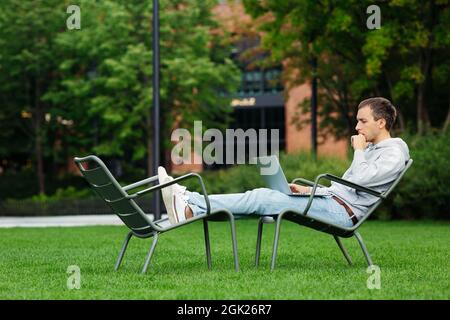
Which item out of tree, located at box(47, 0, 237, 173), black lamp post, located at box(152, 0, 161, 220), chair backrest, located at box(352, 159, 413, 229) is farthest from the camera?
tree, located at box(47, 0, 237, 173)

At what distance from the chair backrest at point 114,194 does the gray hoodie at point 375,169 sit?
157 centimetres

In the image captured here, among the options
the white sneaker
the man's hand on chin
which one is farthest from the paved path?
the man's hand on chin

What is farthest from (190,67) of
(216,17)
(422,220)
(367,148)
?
(367,148)

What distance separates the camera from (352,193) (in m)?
8.31

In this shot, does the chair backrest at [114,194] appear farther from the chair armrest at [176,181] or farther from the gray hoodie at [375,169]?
the gray hoodie at [375,169]

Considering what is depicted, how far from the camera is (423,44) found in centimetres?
2289

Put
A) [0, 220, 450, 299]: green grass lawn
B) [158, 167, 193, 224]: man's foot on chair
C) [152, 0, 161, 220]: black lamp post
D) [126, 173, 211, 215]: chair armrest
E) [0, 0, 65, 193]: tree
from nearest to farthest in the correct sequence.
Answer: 1. [0, 220, 450, 299]: green grass lawn
2. [126, 173, 211, 215]: chair armrest
3. [158, 167, 193, 224]: man's foot on chair
4. [152, 0, 161, 220]: black lamp post
5. [0, 0, 65, 193]: tree

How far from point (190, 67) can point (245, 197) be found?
81.9 ft

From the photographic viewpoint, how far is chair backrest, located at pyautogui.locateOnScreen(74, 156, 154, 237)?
24.7ft

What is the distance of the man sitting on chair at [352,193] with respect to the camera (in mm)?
7887

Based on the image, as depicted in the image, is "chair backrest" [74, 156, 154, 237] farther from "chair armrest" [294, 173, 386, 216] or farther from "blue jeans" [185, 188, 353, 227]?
"chair armrest" [294, 173, 386, 216]

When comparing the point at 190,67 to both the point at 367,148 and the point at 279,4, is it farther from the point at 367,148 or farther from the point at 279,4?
the point at 367,148

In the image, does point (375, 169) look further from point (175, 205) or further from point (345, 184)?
point (175, 205)

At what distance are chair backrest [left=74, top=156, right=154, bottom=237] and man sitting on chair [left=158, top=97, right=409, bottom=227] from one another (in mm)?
260
